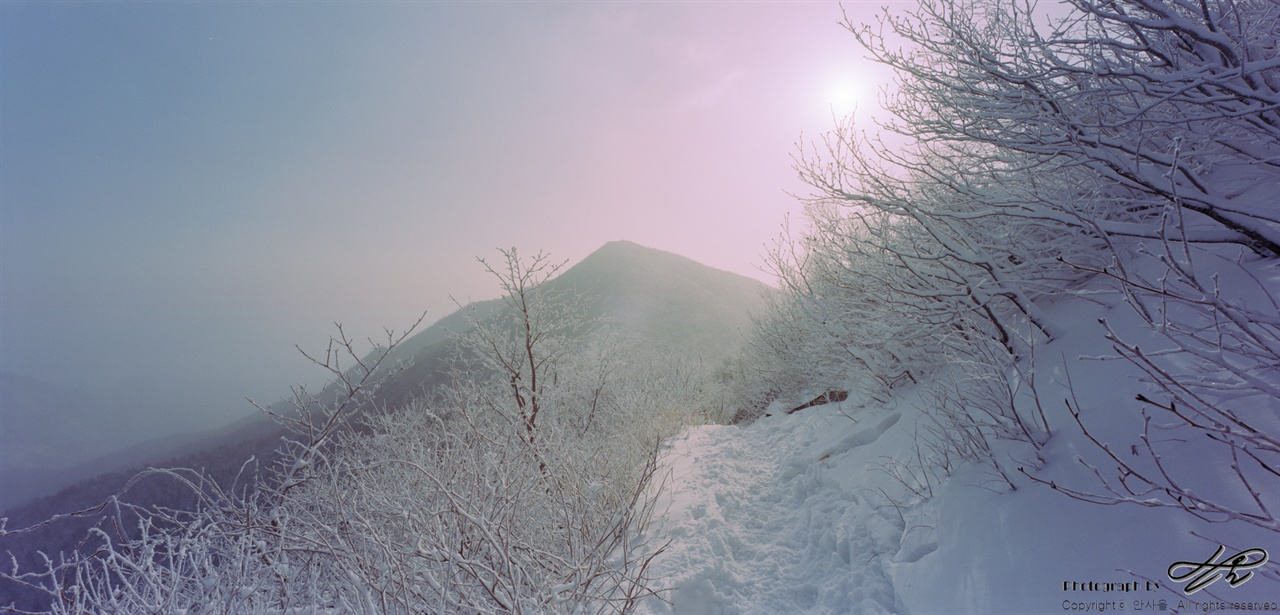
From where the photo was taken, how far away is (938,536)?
12.8 feet

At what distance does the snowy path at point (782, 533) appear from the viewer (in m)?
4.38

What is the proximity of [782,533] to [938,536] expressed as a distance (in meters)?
2.05

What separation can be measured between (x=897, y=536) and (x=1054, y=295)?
288cm

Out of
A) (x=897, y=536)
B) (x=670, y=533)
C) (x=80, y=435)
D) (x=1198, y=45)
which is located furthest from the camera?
(x=80, y=435)

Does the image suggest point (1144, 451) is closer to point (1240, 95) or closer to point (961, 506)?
point (961, 506)

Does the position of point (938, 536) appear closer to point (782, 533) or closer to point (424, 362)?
point (782, 533)

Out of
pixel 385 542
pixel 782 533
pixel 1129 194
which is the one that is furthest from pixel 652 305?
pixel 385 542

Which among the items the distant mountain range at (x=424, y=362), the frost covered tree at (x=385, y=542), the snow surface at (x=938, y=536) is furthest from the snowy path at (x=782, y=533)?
the distant mountain range at (x=424, y=362)

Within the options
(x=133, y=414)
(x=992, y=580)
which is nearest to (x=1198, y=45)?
(x=992, y=580)

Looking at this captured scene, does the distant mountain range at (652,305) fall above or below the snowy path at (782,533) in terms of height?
above

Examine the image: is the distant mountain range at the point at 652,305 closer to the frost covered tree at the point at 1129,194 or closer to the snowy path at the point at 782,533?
the snowy path at the point at 782,533

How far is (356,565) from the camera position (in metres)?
3.04

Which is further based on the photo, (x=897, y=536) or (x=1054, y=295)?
(x=1054, y=295)

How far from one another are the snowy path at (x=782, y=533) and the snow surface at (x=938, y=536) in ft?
0.06
